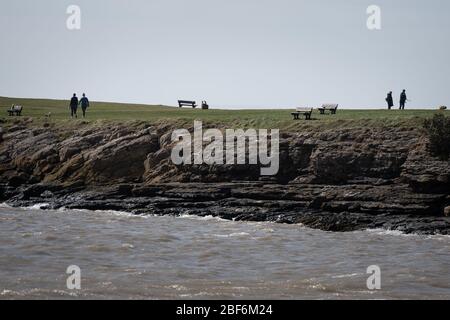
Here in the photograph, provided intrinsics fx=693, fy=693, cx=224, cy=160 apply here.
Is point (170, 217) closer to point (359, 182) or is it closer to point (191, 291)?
point (359, 182)

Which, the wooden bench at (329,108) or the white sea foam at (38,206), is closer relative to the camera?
the white sea foam at (38,206)

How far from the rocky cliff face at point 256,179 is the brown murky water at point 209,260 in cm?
199

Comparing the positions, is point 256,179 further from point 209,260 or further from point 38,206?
point 209,260

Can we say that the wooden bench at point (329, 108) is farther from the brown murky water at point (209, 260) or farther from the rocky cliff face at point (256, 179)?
the brown murky water at point (209, 260)

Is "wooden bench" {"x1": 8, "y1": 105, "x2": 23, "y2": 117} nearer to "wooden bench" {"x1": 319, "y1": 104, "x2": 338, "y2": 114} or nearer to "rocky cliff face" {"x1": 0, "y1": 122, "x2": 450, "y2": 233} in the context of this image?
"rocky cliff face" {"x1": 0, "y1": 122, "x2": 450, "y2": 233}

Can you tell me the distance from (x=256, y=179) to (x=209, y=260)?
1180 centimetres

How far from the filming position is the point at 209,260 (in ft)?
61.1

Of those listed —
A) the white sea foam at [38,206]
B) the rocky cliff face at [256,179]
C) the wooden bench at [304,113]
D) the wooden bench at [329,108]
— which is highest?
the wooden bench at [329,108]

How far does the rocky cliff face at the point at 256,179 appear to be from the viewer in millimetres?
26219

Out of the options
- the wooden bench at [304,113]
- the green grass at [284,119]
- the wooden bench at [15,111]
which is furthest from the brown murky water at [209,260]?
the wooden bench at [15,111]

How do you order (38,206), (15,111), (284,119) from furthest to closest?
(15,111) → (284,119) → (38,206)

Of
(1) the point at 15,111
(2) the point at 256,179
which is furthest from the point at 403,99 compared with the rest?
(1) the point at 15,111

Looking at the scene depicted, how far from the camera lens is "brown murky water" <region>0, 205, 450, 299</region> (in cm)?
1502

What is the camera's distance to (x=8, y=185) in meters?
34.1
